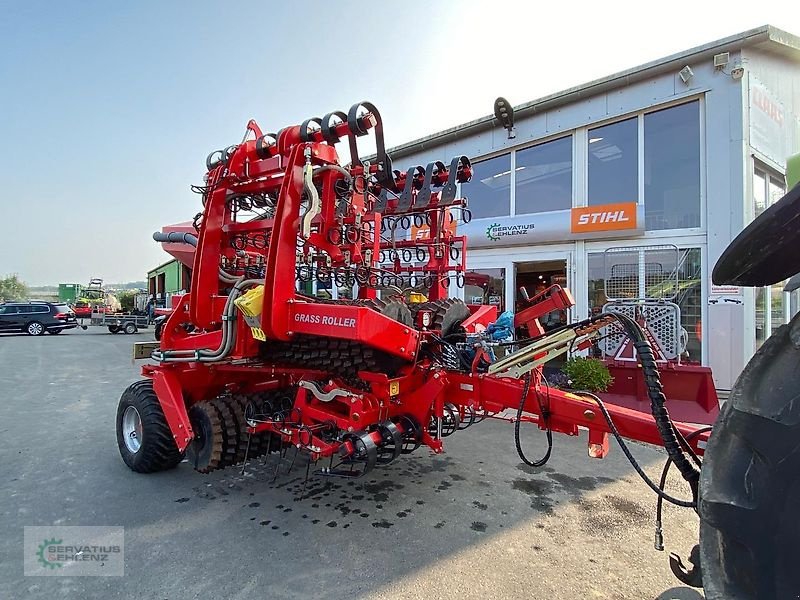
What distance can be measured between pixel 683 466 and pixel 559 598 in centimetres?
120

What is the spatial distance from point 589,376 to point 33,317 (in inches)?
1036

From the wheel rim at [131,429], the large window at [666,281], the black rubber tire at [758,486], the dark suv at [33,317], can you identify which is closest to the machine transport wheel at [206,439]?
the wheel rim at [131,429]

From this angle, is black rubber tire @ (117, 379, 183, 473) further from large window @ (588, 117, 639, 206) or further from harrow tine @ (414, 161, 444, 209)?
large window @ (588, 117, 639, 206)

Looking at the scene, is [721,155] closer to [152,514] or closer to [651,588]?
[651,588]

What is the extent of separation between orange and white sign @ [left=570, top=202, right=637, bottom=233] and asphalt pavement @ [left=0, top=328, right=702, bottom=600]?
4706mm

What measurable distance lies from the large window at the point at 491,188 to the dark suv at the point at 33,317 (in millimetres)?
22611

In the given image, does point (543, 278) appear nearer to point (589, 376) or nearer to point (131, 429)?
point (589, 376)

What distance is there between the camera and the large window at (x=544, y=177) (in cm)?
952

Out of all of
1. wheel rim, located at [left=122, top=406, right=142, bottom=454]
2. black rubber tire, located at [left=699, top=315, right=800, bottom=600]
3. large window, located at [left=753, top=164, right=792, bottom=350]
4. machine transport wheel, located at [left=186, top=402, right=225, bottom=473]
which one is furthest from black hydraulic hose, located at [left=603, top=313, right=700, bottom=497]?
large window, located at [left=753, top=164, right=792, bottom=350]

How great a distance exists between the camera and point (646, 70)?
8227mm

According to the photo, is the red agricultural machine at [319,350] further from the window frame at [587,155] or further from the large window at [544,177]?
the large window at [544,177]

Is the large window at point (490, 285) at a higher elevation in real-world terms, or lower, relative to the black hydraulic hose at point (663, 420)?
higher

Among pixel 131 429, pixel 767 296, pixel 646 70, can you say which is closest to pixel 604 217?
pixel 646 70

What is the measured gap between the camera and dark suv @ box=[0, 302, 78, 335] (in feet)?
73.5
